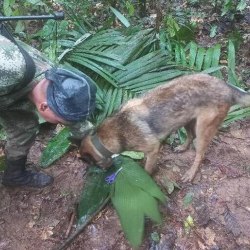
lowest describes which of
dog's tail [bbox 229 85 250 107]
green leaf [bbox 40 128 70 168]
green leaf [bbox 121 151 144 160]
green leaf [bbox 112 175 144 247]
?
green leaf [bbox 121 151 144 160]

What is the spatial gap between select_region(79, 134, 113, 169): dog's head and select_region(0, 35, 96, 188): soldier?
13 centimetres

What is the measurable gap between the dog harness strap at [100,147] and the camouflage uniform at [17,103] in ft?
0.54

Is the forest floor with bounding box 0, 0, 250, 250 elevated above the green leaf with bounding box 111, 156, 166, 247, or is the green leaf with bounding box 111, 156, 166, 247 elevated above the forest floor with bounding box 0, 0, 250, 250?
the green leaf with bounding box 111, 156, 166, 247

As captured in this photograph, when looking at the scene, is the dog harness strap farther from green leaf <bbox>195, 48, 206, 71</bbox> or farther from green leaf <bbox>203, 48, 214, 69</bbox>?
green leaf <bbox>203, 48, 214, 69</bbox>

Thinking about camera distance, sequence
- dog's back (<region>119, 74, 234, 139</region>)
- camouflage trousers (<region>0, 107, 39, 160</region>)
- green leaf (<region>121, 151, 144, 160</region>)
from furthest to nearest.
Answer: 1. green leaf (<region>121, 151, 144, 160</region>)
2. dog's back (<region>119, 74, 234, 139</region>)
3. camouflage trousers (<region>0, 107, 39, 160</region>)

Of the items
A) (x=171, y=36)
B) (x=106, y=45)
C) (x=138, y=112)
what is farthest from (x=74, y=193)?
(x=171, y=36)

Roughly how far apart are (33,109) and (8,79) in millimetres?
924

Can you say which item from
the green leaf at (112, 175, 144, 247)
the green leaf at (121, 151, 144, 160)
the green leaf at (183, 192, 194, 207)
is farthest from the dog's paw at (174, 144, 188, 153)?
the green leaf at (112, 175, 144, 247)

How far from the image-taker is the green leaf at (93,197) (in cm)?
395

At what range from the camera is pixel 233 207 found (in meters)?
4.01

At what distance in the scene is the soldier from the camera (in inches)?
110

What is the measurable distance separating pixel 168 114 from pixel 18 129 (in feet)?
4.77

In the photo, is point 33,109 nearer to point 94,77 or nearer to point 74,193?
point 74,193

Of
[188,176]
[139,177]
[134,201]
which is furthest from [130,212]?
[188,176]
